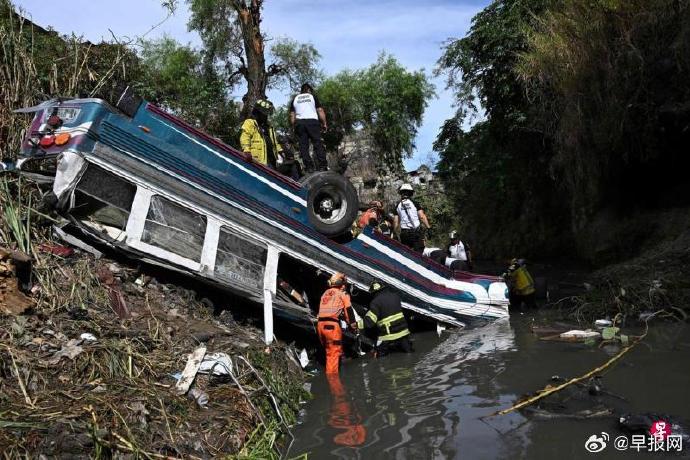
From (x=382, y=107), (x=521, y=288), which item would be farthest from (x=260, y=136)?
(x=382, y=107)

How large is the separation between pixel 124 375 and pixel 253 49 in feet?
33.0

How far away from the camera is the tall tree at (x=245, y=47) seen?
12.9 meters

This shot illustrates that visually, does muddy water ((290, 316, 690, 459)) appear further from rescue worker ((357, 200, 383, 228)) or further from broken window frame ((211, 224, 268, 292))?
rescue worker ((357, 200, 383, 228))

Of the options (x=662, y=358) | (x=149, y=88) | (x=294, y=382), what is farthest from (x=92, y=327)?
(x=149, y=88)

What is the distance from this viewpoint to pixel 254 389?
4.72 m

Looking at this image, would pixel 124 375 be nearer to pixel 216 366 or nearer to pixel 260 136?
pixel 216 366

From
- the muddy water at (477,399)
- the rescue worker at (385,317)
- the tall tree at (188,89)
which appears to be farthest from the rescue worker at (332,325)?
the tall tree at (188,89)

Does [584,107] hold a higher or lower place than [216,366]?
higher

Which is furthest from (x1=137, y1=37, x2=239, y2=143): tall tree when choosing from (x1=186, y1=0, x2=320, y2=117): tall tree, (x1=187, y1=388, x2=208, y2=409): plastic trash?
(x1=187, y1=388, x2=208, y2=409): plastic trash

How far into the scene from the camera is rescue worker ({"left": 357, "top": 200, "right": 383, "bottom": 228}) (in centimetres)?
755

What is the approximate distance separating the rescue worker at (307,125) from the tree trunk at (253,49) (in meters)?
5.01

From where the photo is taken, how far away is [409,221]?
28.8 ft

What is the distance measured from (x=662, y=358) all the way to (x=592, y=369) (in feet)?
2.35

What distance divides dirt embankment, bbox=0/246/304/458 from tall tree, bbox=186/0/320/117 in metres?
7.97
